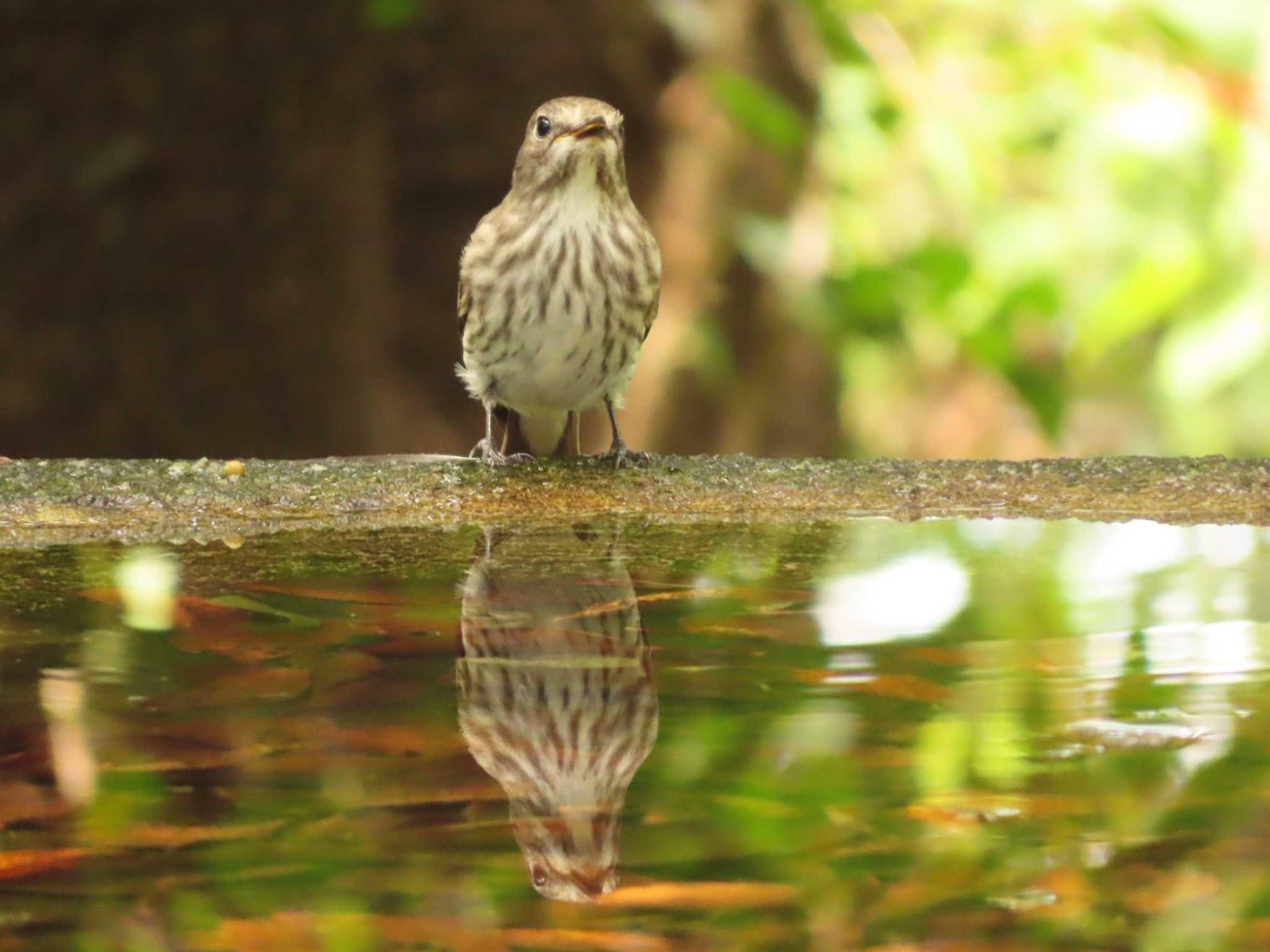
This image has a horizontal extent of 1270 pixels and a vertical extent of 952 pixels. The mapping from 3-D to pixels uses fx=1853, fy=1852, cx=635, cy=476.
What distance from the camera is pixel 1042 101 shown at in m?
4.98

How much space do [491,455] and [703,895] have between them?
2327 millimetres

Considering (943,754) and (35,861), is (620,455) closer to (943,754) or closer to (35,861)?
(943,754)

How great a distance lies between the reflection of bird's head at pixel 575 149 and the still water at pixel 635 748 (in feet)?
4.27

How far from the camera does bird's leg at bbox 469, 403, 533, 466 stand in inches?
126

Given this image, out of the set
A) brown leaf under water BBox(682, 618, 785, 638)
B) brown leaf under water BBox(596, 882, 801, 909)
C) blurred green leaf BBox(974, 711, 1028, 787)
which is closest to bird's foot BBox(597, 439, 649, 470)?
brown leaf under water BBox(682, 618, 785, 638)

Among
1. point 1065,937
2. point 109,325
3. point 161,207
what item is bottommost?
point 1065,937

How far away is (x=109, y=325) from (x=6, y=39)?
0.99 m

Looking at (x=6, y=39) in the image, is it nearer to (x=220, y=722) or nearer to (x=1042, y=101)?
(x=1042, y=101)

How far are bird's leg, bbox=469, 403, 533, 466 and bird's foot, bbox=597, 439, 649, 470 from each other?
0.15 metres

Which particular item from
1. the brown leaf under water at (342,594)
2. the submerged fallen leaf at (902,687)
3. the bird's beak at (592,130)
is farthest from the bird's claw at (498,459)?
the submerged fallen leaf at (902,687)

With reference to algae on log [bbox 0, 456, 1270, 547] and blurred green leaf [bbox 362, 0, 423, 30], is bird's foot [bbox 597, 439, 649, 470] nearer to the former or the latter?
algae on log [bbox 0, 456, 1270, 547]

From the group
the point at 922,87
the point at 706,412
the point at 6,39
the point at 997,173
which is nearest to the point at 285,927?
the point at 922,87

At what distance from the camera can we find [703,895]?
1.21 m

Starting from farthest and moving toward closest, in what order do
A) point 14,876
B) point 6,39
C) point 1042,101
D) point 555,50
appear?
point 555,50 → point 6,39 → point 1042,101 → point 14,876
